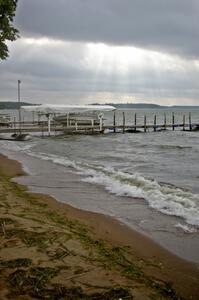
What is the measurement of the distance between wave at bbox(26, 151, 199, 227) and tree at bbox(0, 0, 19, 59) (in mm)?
7711

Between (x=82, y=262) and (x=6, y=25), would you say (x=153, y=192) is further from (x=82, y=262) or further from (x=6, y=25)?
(x=6, y=25)

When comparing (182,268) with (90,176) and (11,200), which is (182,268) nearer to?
(11,200)

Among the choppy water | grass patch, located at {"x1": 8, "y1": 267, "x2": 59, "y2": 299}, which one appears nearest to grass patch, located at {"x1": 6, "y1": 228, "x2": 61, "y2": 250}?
grass patch, located at {"x1": 8, "y1": 267, "x2": 59, "y2": 299}

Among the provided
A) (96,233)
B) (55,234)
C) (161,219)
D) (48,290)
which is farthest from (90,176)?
(48,290)

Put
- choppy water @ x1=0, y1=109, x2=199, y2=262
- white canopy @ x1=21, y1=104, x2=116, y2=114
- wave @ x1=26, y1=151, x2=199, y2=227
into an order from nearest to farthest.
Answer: wave @ x1=26, y1=151, x2=199, y2=227 → choppy water @ x1=0, y1=109, x2=199, y2=262 → white canopy @ x1=21, y1=104, x2=116, y2=114

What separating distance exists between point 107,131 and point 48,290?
44.3m

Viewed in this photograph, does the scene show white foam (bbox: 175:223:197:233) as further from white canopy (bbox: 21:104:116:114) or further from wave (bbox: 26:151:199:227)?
white canopy (bbox: 21:104:116:114)

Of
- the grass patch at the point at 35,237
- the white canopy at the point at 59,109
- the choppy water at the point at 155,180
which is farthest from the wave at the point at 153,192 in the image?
the white canopy at the point at 59,109

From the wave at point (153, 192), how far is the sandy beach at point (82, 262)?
1.91 metres

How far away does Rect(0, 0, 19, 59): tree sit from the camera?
61.8 feet

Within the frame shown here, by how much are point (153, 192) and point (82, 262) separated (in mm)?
6878

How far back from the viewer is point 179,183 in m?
15.2

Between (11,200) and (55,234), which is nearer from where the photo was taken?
(55,234)

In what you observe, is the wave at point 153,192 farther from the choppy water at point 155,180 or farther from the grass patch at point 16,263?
the grass patch at point 16,263
